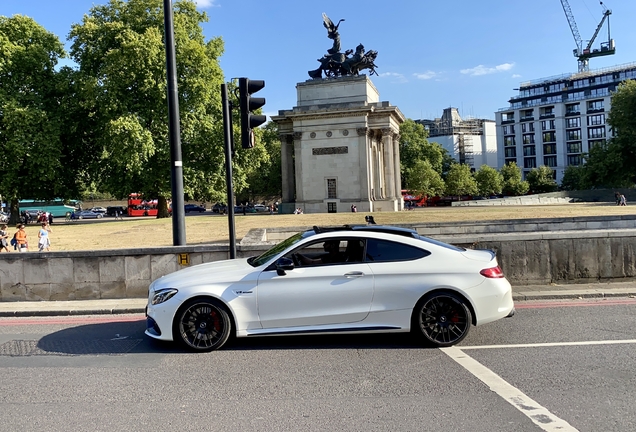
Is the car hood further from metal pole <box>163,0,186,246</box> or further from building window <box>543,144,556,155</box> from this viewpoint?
building window <box>543,144,556,155</box>

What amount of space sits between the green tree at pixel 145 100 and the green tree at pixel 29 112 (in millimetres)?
2530

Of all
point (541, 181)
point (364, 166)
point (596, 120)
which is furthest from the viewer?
point (596, 120)

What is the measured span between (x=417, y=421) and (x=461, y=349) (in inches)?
101

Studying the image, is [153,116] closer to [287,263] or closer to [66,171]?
[66,171]

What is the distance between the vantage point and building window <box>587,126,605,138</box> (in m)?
117

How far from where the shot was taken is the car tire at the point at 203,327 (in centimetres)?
698

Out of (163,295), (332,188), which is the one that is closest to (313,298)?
(163,295)

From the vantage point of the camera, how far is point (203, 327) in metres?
7.03

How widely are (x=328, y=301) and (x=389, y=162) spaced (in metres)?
47.6

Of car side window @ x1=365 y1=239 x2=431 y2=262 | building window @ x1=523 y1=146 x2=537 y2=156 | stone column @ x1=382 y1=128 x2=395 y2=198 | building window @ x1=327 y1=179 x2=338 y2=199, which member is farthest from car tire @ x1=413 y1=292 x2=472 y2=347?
building window @ x1=523 y1=146 x2=537 y2=156

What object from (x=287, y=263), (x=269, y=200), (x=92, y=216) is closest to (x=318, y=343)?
(x=287, y=263)

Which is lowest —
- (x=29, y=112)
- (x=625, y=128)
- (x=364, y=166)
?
(x=364, y=166)

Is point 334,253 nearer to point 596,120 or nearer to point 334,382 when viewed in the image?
point 334,382

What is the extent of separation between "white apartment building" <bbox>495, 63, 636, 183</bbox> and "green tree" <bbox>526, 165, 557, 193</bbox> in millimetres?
15870
